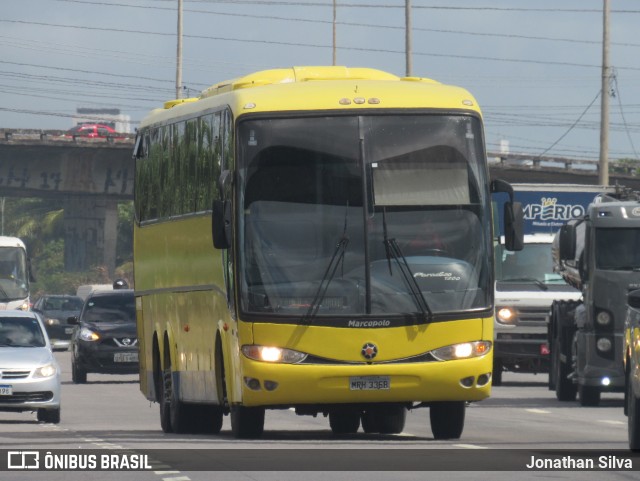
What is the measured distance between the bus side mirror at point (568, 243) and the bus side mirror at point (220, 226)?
1066cm

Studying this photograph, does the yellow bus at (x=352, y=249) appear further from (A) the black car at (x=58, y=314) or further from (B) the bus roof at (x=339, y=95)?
(A) the black car at (x=58, y=314)

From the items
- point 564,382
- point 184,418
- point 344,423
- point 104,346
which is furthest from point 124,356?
point 344,423

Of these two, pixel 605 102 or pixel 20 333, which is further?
pixel 605 102

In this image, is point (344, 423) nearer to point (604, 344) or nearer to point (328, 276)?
point (328, 276)

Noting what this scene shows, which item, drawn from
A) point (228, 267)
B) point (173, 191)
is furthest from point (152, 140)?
point (228, 267)

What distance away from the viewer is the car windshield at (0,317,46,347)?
2742 cm

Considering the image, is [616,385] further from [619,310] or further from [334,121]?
[334,121]

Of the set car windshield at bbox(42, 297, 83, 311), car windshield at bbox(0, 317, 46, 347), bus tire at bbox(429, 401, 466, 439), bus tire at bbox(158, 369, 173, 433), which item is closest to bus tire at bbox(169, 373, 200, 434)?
bus tire at bbox(158, 369, 173, 433)

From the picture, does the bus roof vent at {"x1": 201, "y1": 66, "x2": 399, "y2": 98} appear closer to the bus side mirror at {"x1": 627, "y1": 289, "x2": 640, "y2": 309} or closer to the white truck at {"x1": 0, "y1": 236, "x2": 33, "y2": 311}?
the bus side mirror at {"x1": 627, "y1": 289, "x2": 640, "y2": 309}

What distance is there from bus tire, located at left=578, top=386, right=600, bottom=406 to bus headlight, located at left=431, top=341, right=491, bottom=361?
→ 1043 cm

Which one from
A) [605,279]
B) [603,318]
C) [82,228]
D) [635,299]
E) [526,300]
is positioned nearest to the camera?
[635,299]

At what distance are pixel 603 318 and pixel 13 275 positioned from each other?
31.2 metres

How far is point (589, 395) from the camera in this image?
95.2 ft

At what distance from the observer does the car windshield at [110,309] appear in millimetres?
40312
